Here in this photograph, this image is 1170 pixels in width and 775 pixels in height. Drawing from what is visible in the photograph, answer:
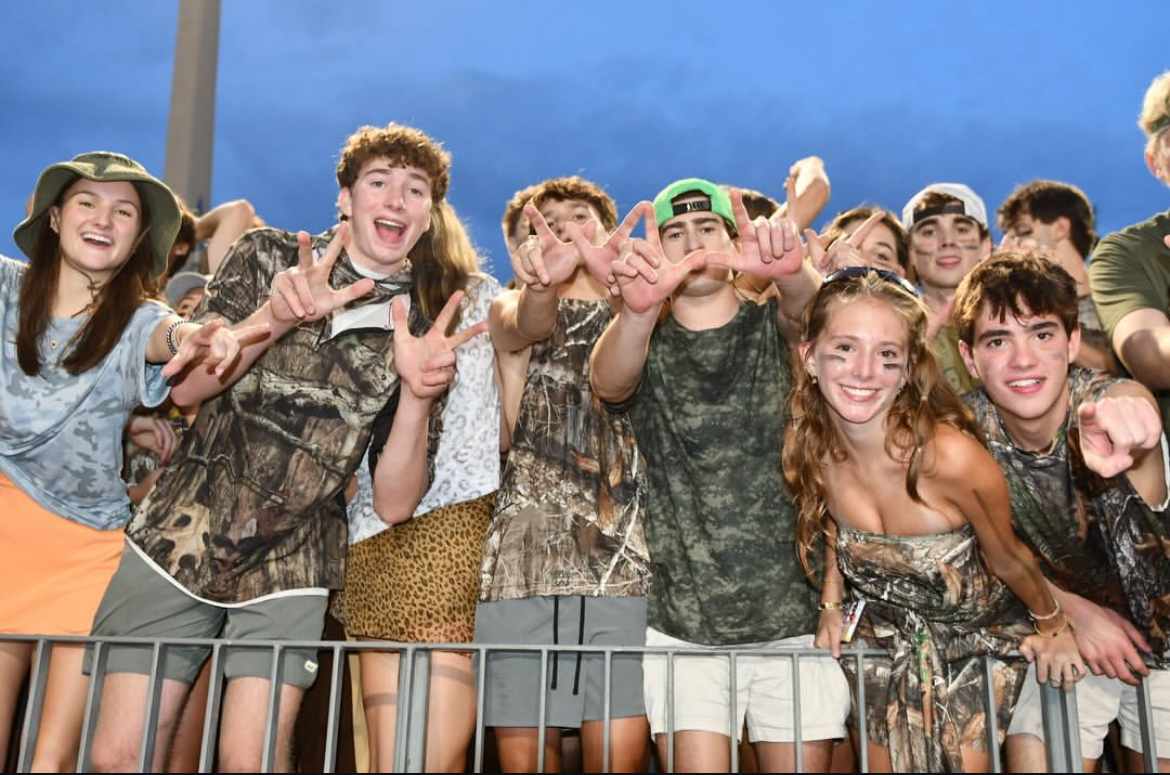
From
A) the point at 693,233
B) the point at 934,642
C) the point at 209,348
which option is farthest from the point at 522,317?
the point at 934,642

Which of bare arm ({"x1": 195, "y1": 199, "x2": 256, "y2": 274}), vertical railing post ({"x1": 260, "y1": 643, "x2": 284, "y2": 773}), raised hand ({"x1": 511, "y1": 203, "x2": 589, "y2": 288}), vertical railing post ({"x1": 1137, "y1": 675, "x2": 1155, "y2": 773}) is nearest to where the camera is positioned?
vertical railing post ({"x1": 260, "y1": 643, "x2": 284, "y2": 773})

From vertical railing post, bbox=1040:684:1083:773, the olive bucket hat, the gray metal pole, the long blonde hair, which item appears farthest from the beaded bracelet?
the gray metal pole

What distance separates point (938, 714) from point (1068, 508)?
0.62 m

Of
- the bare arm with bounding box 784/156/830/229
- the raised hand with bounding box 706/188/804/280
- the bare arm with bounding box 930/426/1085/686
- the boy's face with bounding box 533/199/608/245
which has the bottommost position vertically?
the bare arm with bounding box 930/426/1085/686

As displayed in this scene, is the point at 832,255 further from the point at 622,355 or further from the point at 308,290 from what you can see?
the point at 308,290

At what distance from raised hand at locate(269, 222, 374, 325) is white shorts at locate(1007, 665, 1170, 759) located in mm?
2062

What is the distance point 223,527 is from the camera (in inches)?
107

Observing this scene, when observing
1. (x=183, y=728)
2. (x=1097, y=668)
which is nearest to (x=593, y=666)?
(x=183, y=728)

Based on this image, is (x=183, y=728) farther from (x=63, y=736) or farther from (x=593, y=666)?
(x=593, y=666)

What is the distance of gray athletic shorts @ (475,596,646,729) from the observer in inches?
111

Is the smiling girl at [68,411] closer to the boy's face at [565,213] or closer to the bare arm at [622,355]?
the bare arm at [622,355]

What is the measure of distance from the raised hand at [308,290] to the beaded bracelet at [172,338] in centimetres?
26

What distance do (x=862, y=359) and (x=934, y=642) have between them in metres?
0.75

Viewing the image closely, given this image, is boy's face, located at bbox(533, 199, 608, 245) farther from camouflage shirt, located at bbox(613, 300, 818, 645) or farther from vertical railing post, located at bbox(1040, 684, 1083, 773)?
vertical railing post, located at bbox(1040, 684, 1083, 773)
